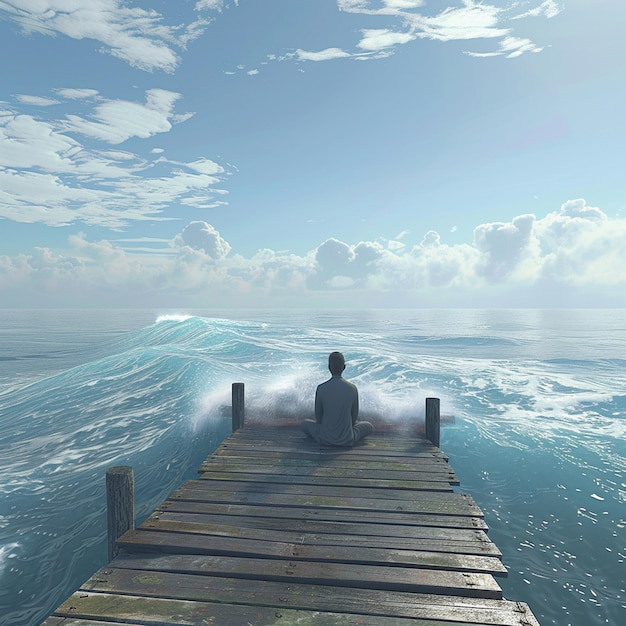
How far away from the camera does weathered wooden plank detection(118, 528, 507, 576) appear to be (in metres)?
4.40

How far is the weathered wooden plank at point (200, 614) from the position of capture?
3.54 meters

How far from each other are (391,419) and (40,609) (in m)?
8.01

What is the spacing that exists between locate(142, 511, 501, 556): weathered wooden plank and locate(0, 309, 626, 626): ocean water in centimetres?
213

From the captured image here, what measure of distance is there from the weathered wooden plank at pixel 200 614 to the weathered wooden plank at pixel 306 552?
760 millimetres

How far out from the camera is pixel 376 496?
6207 millimetres

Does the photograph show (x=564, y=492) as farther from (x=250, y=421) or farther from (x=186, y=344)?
(x=186, y=344)

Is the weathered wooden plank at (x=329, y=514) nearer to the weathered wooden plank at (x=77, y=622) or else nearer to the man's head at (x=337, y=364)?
the weathered wooden plank at (x=77, y=622)

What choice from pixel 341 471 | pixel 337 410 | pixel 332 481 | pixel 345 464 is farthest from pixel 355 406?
pixel 332 481

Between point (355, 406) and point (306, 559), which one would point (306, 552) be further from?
A: point (355, 406)

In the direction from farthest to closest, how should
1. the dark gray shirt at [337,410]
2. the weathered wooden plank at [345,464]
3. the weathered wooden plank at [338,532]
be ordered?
the dark gray shirt at [337,410] → the weathered wooden plank at [345,464] → the weathered wooden plank at [338,532]

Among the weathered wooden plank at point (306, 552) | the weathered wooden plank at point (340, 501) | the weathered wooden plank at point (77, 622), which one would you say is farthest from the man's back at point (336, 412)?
the weathered wooden plank at point (77, 622)

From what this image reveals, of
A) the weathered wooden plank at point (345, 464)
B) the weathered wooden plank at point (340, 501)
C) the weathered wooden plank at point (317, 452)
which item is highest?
the weathered wooden plank at point (340, 501)

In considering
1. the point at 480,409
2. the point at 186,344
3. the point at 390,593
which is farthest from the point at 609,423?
the point at 186,344

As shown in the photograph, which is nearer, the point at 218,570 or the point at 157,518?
the point at 218,570
